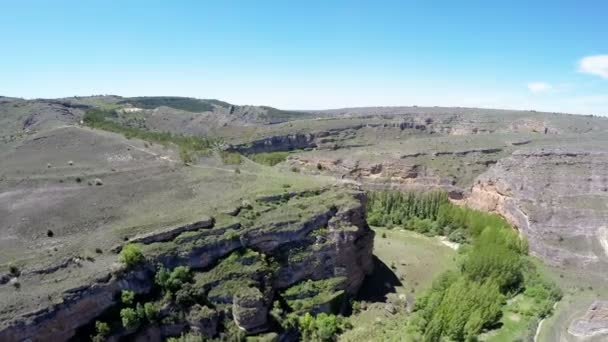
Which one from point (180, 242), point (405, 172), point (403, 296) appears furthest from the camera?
point (405, 172)

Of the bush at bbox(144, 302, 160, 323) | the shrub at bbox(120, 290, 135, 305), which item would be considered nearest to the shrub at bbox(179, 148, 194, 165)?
the shrub at bbox(120, 290, 135, 305)

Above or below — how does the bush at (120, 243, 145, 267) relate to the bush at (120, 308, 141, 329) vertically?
above

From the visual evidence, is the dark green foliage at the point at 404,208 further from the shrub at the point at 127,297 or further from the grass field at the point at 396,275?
the shrub at the point at 127,297

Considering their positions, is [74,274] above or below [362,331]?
above

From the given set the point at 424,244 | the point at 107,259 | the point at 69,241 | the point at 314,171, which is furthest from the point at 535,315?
the point at 314,171

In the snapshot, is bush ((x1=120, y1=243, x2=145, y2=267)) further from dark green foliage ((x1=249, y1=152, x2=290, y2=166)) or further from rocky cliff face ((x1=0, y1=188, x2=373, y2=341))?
dark green foliage ((x1=249, y1=152, x2=290, y2=166))

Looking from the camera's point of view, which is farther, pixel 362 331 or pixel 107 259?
pixel 362 331

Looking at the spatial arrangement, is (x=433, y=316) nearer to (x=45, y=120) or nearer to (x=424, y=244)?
(x=424, y=244)
